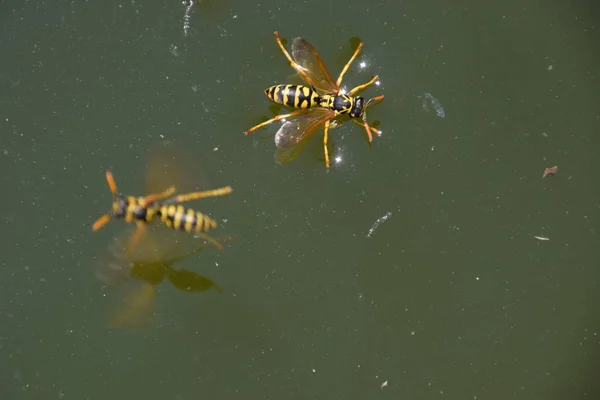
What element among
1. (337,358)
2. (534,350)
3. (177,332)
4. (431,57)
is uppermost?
(431,57)

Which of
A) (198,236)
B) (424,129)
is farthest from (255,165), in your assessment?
(424,129)

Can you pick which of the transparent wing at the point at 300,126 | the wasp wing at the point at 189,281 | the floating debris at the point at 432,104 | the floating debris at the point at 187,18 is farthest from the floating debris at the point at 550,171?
the floating debris at the point at 187,18

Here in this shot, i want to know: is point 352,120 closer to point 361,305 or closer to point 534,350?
point 361,305

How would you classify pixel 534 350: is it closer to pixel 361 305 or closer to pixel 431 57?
pixel 361 305

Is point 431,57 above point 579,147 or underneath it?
above

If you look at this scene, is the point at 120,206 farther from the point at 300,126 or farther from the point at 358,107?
the point at 358,107

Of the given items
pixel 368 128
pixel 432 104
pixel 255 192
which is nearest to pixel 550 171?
pixel 432 104

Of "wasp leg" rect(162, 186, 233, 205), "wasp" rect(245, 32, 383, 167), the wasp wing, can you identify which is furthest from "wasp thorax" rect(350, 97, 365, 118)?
the wasp wing

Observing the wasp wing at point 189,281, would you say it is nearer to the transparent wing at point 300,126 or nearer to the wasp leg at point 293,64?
the transparent wing at point 300,126
